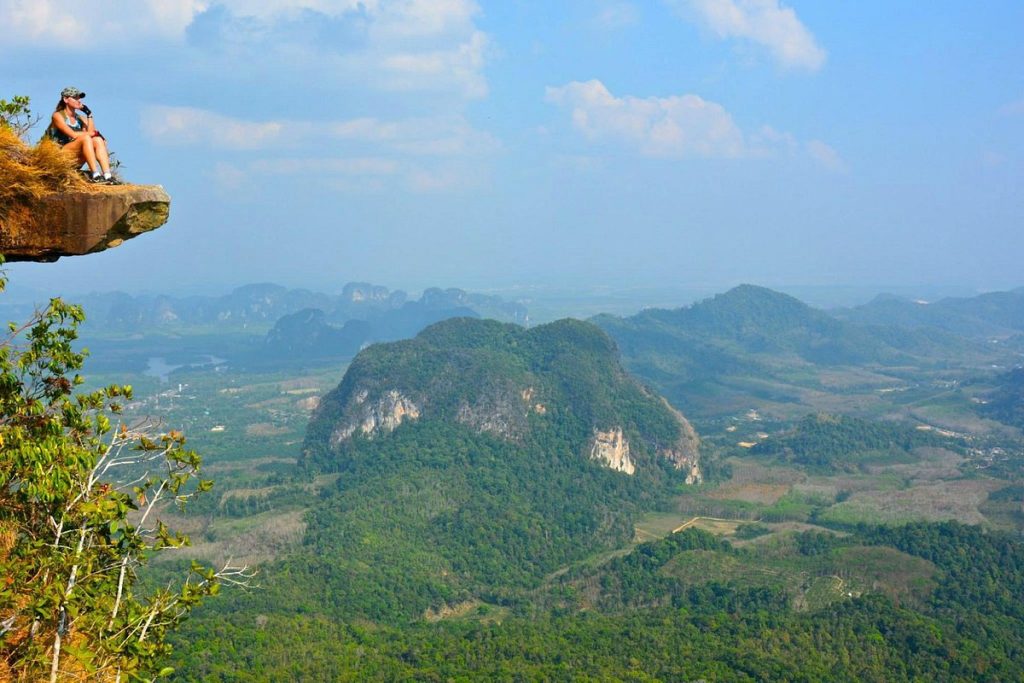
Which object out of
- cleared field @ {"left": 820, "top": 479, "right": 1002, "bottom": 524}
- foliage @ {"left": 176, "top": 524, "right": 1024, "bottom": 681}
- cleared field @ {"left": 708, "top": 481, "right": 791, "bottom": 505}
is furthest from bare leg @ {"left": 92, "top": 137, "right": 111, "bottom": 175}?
cleared field @ {"left": 708, "top": 481, "right": 791, "bottom": 505}

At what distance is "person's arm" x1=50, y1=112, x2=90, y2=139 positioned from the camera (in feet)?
35.6

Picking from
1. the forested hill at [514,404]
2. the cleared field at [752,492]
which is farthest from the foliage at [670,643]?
the forested hill at [514,404]

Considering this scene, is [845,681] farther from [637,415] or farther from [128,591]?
[637,415]

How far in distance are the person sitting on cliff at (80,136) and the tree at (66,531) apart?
1.77 meters

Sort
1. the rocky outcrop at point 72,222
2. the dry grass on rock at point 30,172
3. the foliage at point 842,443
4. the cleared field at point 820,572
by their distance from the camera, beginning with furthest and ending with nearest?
the foliage at point 842,443 < the cleared field at point 820,572 < the rocky outcrop at point 72,222 < the dry grass on rock at point 30,172

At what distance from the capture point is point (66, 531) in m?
10.2

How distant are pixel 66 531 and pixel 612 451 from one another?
85.4 m

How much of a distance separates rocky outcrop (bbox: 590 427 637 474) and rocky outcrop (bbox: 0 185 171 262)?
84.0 meters

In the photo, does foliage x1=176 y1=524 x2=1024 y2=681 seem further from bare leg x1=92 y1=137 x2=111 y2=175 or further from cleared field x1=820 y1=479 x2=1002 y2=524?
bare leg x1=92 y1=137 x2=111 y2=175

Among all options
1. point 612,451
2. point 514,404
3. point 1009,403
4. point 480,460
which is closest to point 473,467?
point 480,460

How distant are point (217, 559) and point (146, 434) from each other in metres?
57.2

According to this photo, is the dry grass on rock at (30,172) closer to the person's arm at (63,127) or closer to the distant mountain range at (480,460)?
the person's arm at (63,127)

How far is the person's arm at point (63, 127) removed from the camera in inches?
427

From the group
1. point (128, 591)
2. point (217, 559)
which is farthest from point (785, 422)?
point (128, 591)
